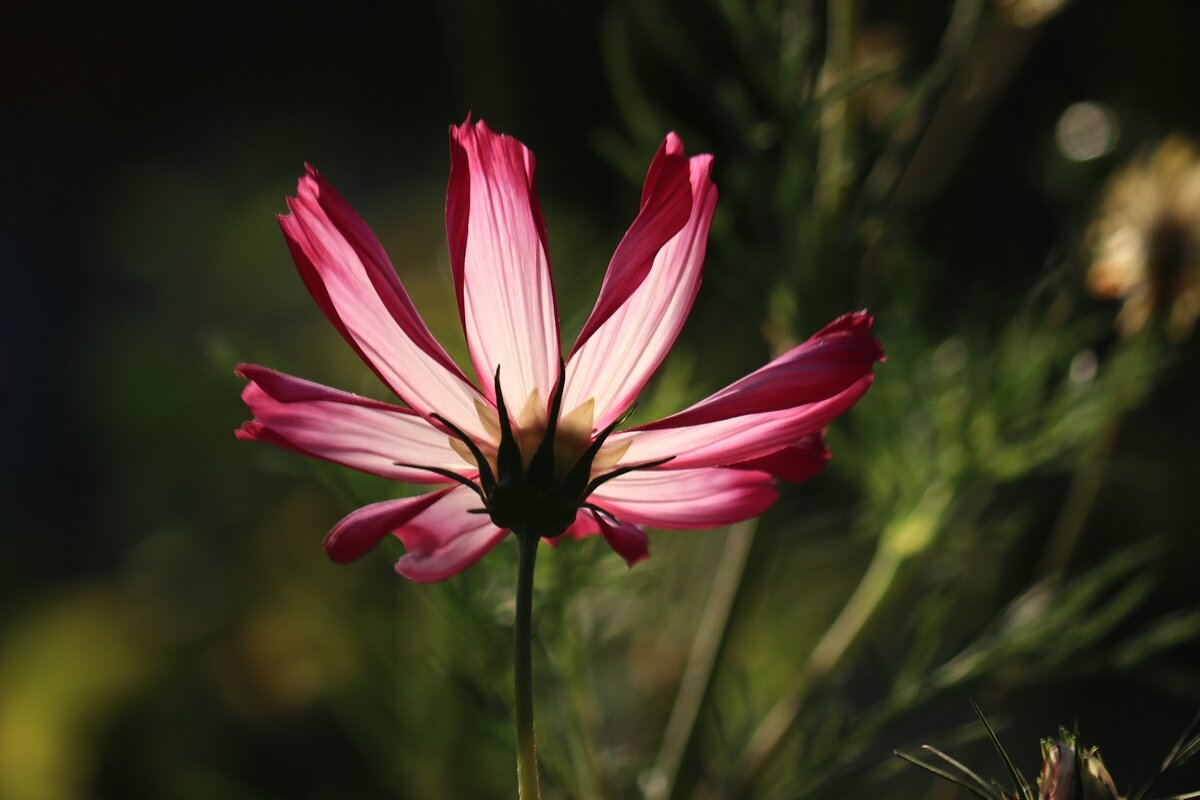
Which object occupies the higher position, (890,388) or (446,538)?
(890,388)

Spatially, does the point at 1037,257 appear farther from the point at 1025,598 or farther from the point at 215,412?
the point at 215,412

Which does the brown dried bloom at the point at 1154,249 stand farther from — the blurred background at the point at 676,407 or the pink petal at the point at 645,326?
the pink petal at the point at 645,326

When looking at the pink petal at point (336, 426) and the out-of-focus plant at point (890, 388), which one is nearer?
the pink petal at point (336, 426)

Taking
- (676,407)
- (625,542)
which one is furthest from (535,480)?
(676,407)

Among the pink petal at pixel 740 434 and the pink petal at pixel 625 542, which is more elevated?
the pink petal at pixel 740 434

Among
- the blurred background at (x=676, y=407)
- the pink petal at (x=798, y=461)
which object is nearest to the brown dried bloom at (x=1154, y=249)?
the blurred background at (x=676, y=407)

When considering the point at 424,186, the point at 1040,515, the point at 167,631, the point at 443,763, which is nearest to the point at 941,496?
the point at 443,763

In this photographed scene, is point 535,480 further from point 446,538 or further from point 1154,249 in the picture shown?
point 1154,249
